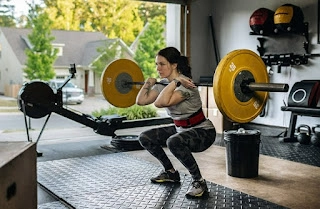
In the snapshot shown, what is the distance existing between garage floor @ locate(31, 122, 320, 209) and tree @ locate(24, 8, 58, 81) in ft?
3.97

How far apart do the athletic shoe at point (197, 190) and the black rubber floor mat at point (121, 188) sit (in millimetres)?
53

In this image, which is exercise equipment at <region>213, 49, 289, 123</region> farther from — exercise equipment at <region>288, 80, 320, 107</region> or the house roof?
the house roof

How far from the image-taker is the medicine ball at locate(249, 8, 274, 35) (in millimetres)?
6095

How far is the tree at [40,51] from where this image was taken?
5.76 m

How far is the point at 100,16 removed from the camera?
Answer: 6590 mm

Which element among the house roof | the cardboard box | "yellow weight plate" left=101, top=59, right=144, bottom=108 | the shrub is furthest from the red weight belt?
the shrub

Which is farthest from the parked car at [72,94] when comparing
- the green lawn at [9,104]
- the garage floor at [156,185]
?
the garage floor at [156,185]

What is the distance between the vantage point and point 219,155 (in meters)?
4.82

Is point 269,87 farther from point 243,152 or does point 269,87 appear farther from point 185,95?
point 243,152

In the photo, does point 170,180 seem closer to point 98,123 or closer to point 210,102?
point 98,123

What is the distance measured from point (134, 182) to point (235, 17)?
4.56m

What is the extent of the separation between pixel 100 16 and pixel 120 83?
7.41ft

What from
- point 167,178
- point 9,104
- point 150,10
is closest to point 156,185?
point 167,178

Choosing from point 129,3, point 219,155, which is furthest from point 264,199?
point 129,3
